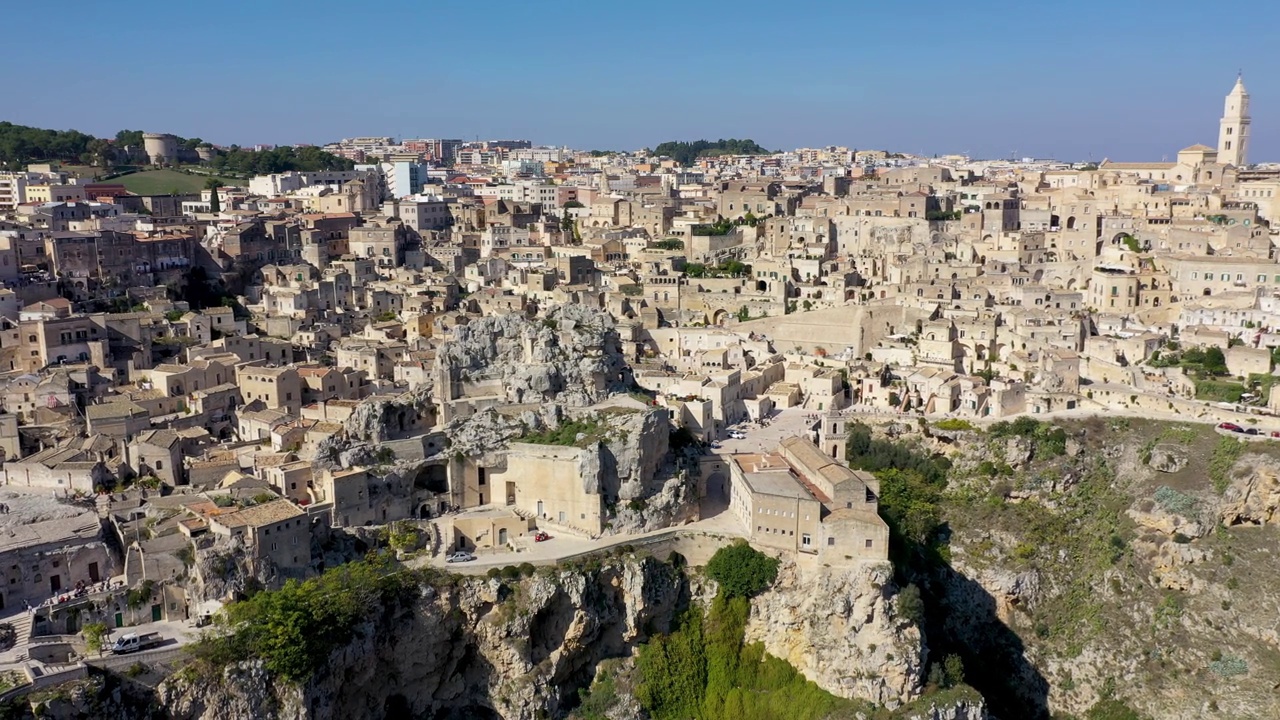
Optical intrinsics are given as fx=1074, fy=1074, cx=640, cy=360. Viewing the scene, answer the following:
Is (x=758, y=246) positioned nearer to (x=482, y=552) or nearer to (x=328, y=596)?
(x=482, y=552)

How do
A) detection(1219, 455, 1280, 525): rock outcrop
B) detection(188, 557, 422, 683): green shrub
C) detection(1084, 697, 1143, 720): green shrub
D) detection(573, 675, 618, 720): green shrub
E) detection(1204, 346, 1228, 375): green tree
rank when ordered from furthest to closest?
detection(1204, 346, 1228, 375): green tree < detection(1219, 455, 1280, 525): rock outcrop < detection(1084, 697, 1143, 720): green shrub < detection(573, 675, 618, 720): green shrub < detection(188, 557, 422, 683): green shrub

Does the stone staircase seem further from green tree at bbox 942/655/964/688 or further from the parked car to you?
green tree at bbox 942/655/964/688

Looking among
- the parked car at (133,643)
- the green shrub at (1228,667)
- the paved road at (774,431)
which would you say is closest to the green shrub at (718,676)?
the paved road at (774,431)

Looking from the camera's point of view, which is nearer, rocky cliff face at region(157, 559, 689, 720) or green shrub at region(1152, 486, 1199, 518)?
rocky cliff face at region(157, 559, 689, 720)

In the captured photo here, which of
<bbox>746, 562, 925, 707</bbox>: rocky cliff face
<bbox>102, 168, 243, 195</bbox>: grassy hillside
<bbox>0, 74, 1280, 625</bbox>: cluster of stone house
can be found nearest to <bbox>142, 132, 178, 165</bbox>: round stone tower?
<bbox>102, 168, 243, 195</bbox>: grassy hillside

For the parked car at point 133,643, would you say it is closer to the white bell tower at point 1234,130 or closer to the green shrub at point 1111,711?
the green shrub at point 1111,711

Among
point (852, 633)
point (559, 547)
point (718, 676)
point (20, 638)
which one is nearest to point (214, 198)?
point (559, 547)

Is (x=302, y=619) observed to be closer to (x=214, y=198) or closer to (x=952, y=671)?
(x=952, y=671)
